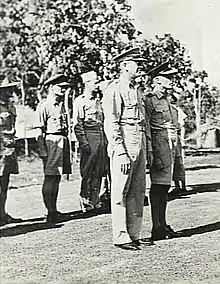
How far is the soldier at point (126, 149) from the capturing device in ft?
4.83

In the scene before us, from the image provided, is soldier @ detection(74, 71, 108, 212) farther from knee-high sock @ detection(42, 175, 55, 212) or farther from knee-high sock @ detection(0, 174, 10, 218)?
knee-high sock @ detection(0, 174, 10, 218)

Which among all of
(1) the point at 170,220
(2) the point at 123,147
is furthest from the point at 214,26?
(1) the point at 170,220

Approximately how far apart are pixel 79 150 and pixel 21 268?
32cm

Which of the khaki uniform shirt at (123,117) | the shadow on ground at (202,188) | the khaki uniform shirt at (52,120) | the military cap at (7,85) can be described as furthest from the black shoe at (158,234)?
the military cap at (7,85)

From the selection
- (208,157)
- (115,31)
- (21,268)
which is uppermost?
(115,31)

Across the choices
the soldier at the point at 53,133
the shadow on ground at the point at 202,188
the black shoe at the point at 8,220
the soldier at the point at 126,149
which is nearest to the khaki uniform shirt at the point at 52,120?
the soldier at the point at 53,133

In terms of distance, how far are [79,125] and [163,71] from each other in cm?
24

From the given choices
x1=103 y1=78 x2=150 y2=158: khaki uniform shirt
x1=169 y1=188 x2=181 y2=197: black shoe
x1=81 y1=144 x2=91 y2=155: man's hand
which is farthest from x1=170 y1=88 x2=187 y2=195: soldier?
x1=81 y1=144 x2=91 y2=155: man's hand

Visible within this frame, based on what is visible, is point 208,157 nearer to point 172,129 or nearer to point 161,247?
point 172,129

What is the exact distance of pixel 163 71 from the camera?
1518 millimetres

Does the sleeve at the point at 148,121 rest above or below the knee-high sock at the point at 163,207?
above

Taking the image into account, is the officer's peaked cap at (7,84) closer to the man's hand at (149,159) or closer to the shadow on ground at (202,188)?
the man's hand at (149,159)

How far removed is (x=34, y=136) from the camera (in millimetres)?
1515

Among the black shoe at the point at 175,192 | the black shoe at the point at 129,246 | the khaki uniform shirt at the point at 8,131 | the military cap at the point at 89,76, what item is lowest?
the black shoe at the point at 129,246
